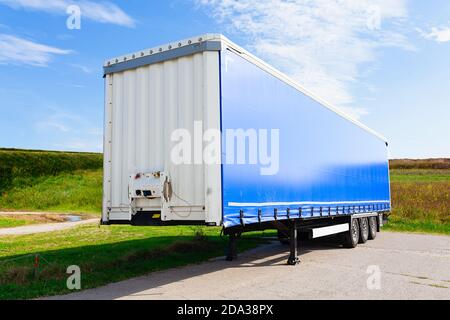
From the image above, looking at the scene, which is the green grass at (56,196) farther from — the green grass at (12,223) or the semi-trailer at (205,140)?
the semi-trailer at (205,140)

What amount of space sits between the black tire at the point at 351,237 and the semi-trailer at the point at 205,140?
11.8 feet

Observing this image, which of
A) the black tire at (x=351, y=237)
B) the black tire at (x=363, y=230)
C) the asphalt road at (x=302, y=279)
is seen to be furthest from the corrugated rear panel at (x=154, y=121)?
the black tire at (x=363, y=230)

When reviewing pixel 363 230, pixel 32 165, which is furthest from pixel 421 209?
pixel 32 165

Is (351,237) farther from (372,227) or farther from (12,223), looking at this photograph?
(12,223)

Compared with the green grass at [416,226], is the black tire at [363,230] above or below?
above

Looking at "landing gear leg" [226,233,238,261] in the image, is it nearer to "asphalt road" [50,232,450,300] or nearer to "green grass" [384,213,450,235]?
"asphalt road" [50,232,450,300]

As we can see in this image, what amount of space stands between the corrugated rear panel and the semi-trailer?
0.7 inches

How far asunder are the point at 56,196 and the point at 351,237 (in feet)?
109

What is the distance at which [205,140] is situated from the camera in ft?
23.7

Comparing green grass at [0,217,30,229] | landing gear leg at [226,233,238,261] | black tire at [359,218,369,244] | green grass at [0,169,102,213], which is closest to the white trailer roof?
landing gear leg at [226,233,238,261]

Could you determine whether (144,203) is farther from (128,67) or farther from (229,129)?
(128,67)

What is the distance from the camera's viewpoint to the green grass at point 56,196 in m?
38.0
